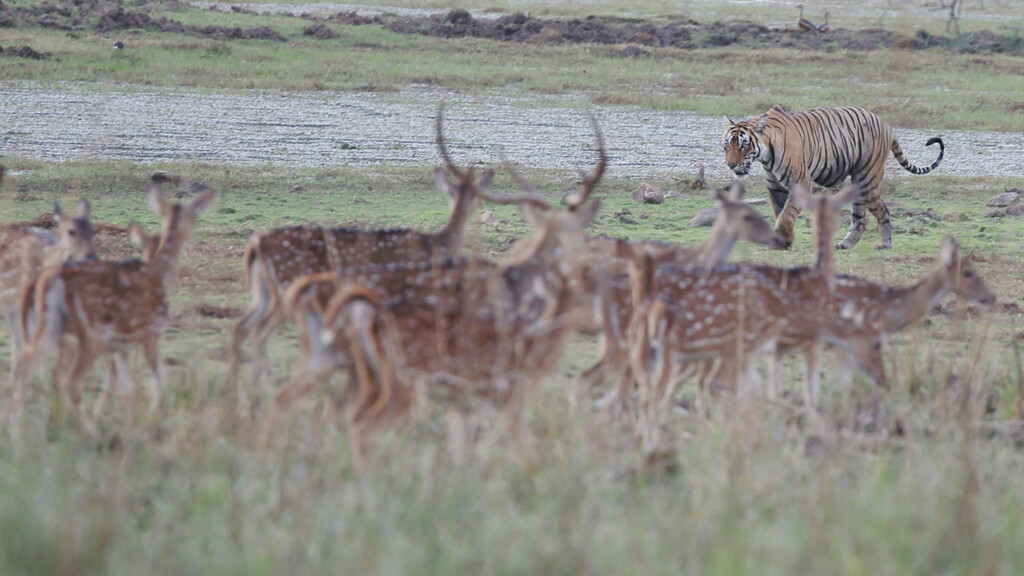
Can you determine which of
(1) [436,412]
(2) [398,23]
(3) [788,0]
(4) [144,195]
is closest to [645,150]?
(4) [144,195]

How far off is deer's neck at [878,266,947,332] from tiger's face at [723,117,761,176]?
5015 millimetres

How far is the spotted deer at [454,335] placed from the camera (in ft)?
16.3

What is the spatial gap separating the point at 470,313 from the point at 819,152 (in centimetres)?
779

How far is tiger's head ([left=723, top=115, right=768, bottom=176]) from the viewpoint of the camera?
11.8 meters

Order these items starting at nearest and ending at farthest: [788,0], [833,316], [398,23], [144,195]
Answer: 1. [833,316]
2. [144,195]
3. [398,23]
4. [788,0]

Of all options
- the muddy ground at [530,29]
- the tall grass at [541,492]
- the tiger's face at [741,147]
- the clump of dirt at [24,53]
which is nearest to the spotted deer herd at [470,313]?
the tall grass at [541,492]

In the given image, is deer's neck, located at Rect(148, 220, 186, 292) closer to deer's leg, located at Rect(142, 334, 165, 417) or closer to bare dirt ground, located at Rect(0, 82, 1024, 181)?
deer's leg, located at Rect(142, 334, 165, 417)

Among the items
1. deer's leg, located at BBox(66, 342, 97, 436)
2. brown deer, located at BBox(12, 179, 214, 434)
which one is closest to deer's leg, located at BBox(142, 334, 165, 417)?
brown deer, located at BBox(12, 179, 214, 434)

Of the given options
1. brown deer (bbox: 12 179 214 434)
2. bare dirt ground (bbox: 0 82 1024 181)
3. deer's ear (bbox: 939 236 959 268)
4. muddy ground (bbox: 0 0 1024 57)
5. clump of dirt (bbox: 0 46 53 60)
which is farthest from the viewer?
muddy ground (bbox: 0 0 1024 57)

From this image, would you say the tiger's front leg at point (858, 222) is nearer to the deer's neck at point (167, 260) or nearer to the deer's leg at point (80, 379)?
the deer's neck at point (167, 260)

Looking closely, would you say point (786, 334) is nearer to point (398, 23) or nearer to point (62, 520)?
point (62, 520)

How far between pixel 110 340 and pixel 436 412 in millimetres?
1439

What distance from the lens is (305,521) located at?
4.24 metres

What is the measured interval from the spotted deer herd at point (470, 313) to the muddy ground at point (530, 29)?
58.6 feet
